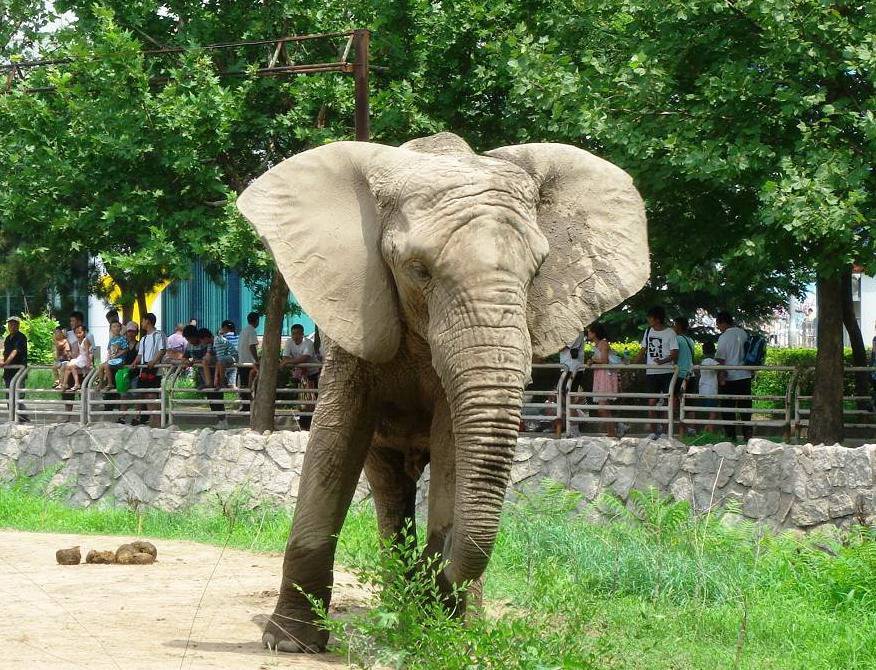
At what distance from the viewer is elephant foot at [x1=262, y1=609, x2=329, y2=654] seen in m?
7.30

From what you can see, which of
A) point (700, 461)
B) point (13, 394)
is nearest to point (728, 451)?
point (700, 461)

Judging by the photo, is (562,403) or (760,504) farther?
(562,403)

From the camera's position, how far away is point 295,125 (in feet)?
57.6

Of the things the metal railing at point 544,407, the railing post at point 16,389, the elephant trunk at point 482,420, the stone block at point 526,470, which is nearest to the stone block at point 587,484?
the stone block at point 526,470

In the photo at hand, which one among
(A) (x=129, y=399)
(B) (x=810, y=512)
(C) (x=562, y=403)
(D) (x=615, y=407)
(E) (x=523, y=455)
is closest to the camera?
(B) (x=810, y=512)

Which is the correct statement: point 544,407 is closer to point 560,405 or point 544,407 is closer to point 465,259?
point 560,405

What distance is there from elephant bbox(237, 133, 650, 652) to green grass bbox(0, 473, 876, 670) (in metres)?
0.36

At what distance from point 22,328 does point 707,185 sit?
25644mm

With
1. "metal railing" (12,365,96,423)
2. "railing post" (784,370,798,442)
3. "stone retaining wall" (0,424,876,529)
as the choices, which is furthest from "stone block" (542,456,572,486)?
"metal railing" (12,365,96,423)

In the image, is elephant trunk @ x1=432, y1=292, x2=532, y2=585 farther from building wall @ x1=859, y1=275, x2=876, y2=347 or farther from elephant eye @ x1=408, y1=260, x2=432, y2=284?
building wall @ x1=859, y1=275, x2=876, y2=347

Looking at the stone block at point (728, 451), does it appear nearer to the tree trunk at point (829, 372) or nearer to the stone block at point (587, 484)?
the stone block at point (587, 484)

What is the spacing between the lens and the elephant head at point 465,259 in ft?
18.9

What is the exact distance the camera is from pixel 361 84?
589 inches

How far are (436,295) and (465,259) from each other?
8.5 inches
